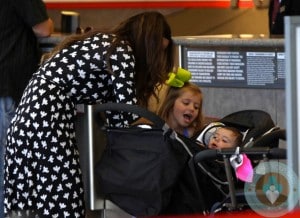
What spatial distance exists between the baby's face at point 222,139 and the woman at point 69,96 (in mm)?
422

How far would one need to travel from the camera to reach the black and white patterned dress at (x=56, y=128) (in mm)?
4977

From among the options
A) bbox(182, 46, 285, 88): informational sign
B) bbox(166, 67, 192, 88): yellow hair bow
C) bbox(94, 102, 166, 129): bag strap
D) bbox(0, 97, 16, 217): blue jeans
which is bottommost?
bbox(0, 97, 16, 217): blue jeans

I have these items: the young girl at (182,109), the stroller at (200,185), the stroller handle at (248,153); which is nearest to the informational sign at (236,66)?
the young girl at (182,109)

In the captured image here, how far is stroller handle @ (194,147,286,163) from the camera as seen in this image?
4031mm

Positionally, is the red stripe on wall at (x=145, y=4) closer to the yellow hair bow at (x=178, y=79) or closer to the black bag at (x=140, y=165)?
the yellow hair bow at (x=178, y=79)

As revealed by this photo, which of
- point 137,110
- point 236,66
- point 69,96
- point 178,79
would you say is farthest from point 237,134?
point 236,66

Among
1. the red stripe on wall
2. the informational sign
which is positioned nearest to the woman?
the informational sign

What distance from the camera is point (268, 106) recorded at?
6457 millimetres

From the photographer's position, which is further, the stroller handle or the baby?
the baby

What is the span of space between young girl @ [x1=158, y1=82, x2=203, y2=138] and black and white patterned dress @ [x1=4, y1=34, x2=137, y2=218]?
0.73m

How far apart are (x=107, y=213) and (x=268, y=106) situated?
1970 millimetres

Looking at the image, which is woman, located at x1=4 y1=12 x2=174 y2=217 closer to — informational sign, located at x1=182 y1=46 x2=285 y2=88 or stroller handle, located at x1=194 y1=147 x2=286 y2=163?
stroller handle, located at x1=194 y1=147 x2=286 y2=163

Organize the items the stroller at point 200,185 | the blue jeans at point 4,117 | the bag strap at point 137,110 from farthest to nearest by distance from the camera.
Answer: the blue jeans at point 4,117, the bag strap at point 137,110, the stroller at point 200,185

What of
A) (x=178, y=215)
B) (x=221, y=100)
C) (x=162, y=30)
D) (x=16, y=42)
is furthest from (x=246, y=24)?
(x=178, y=215)
